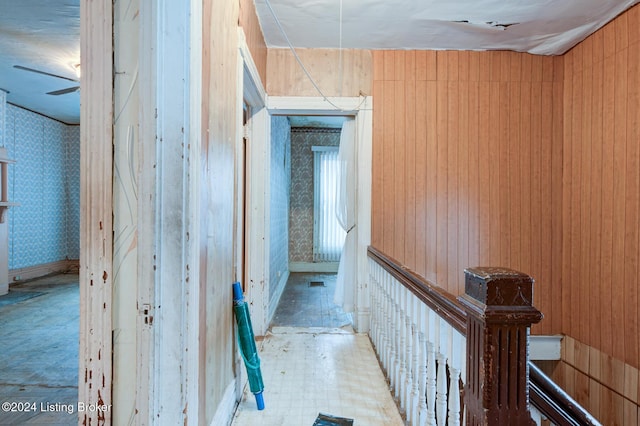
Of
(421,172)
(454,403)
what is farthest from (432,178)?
(454,403)

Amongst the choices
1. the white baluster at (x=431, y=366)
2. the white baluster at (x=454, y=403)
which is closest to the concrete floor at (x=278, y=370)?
the white baluster at (x=431, y=366)

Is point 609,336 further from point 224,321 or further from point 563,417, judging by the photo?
point 224,321

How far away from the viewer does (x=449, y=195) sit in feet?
11.1

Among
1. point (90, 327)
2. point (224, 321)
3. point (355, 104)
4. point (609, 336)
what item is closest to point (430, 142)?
point (355, 104)

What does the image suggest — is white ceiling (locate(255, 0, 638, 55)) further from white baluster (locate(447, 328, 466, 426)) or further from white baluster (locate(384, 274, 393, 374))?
white baluster (locate(447, 328, 466, 426))

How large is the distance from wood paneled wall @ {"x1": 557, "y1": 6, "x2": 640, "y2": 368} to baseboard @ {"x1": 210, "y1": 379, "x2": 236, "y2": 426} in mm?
2877

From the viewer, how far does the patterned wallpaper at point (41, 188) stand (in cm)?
541

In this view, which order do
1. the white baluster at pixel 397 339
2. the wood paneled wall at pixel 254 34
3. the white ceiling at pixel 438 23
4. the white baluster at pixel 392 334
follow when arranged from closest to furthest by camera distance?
the white baluster at pixel 397 339 → the white baluster at pixel 392 334 → the wood paneled wall at pixel 254 34 → the white ceiling at pixel 438 23

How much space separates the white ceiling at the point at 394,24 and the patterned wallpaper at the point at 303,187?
3750mm

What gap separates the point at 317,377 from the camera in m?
2.39

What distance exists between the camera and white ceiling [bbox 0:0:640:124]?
271cm

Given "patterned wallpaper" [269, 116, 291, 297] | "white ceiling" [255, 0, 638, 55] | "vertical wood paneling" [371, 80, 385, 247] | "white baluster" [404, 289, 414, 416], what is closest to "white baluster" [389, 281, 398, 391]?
"white baluster" [404, 289, 414, 416]

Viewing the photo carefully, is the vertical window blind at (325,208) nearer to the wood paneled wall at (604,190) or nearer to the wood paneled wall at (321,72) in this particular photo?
the wood paneled wall at (321,72)

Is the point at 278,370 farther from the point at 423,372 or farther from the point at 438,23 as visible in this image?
the point at 438,23
